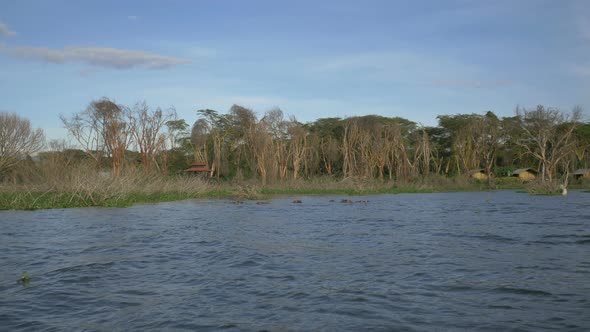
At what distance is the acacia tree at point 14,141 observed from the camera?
151 feet

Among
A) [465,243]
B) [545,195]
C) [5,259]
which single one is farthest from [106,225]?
[545,195]

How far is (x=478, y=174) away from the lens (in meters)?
68.1

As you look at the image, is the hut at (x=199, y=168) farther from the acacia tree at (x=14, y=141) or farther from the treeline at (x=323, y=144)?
the acacia tree at (x=14, y=141)

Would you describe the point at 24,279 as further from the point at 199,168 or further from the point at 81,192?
the point at 199,168

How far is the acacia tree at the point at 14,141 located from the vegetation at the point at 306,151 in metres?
0.10

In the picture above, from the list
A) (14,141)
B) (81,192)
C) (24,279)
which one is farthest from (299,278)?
(14,141)

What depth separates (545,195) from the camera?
136 feet

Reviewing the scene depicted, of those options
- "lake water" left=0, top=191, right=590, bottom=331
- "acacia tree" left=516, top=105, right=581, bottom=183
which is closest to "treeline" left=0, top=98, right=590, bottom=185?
"acacia tree" left=516, top=105, right=581, bottom=183

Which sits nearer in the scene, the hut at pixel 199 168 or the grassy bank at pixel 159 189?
the grassy bank at pixel 159 189

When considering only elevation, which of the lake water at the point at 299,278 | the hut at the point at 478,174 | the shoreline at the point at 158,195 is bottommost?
the lake water at the point at 299,278

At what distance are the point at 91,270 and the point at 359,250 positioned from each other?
267 inches

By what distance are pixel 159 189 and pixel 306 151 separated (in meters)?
31.1

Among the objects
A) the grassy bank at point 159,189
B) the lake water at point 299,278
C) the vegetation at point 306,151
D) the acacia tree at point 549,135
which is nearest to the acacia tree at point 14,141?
the vegetation at point 306,151

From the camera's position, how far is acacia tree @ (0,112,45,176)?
45906 mm
